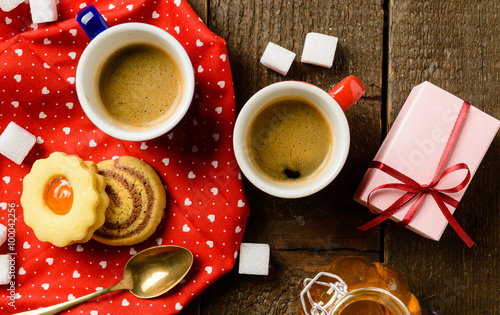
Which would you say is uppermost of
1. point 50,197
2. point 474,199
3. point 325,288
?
point 50,197

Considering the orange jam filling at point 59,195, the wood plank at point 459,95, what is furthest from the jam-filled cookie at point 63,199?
the wood plank at point 459,95

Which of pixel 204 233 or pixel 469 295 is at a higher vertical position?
pixel 204 233

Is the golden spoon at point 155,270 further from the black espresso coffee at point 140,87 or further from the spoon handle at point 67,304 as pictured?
the black espresso coffee at point 140,87

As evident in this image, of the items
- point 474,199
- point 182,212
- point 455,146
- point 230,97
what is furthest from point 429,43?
point 182,212

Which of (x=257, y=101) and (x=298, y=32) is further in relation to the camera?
(x=298, y=32)

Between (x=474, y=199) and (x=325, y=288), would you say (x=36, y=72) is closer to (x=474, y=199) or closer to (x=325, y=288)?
(x=325, y=288)
